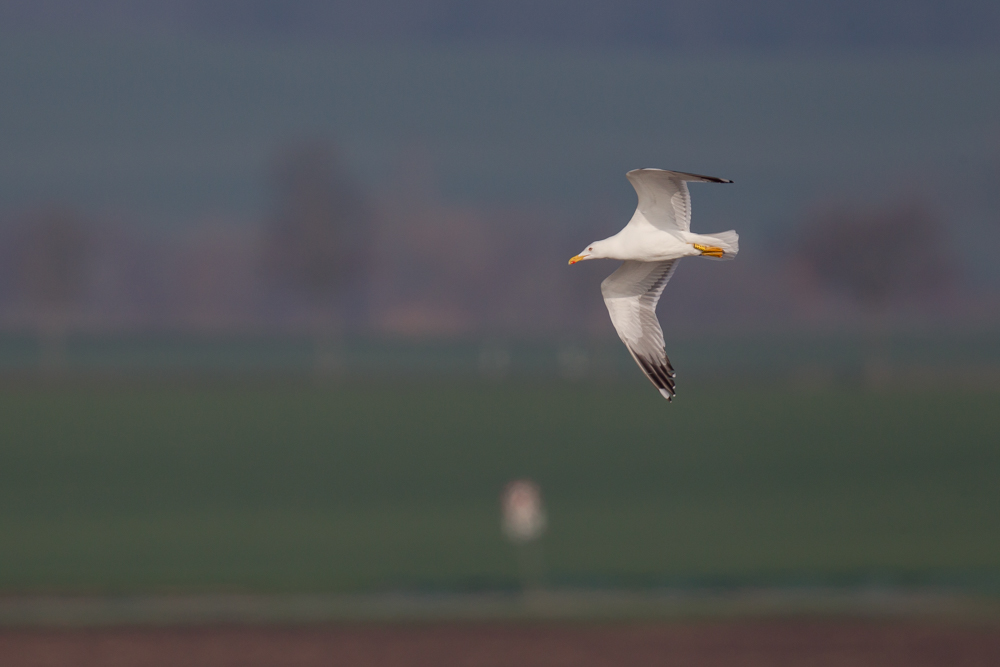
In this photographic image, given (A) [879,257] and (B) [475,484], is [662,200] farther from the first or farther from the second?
(A) [879,257]

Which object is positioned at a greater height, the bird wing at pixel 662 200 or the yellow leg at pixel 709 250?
the bird wing at pixel 662 200

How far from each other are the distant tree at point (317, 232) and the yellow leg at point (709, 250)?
109003mm

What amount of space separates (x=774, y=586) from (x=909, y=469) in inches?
957

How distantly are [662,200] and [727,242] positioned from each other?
1.78 feet

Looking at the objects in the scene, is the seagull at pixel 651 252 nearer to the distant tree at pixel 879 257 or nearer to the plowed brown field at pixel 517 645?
the plowed brown field at pixel 517 645

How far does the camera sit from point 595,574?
39375mm

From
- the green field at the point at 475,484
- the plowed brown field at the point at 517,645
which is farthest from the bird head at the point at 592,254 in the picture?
the green field at the point at 475,484

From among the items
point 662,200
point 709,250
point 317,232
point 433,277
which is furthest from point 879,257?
point 433,277

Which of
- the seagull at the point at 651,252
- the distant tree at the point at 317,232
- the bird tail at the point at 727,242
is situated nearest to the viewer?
the bird tail at the point at 727,242

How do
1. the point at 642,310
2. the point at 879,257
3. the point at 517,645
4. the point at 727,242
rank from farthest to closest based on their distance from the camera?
the point at 879,257, the point at 517,645, the point at 642,310, the point at 727,242

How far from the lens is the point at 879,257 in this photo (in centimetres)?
8831

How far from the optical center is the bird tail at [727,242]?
18.3ft

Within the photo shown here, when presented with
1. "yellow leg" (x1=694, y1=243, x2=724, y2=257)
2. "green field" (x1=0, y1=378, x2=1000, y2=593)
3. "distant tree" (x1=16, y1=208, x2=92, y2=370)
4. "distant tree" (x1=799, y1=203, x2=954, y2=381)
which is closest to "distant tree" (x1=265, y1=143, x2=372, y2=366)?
"distant tree" (x1=16, y1=208, x2=92, y2=370)

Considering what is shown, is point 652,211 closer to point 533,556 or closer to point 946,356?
point 533,556
